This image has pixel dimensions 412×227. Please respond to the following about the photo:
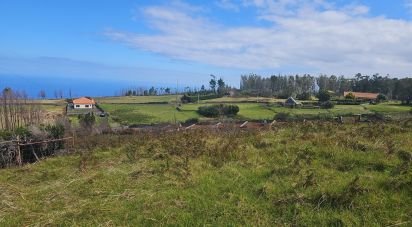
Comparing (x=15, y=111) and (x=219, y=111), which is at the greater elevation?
(x=15, y=111)

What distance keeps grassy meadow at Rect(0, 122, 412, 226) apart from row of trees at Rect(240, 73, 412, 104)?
83.7 metres

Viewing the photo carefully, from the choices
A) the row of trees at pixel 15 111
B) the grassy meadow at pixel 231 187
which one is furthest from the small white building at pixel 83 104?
the grassy meadow at pixel 231 187

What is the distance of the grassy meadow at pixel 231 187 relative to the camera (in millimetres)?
4879

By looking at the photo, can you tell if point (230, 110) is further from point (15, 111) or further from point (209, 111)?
point (15, 111)

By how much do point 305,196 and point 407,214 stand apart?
4.15 feet

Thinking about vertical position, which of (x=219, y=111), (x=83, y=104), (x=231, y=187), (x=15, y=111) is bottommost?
(x=219, y=111)

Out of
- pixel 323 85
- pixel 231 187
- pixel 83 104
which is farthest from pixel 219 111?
pixel 323 85

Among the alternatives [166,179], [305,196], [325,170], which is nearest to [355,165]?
[325,170]

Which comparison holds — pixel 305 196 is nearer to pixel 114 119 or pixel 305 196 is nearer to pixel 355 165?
pixel 355 165

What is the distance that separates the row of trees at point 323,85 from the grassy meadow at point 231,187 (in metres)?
83.7

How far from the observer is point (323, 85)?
145250 millimetres

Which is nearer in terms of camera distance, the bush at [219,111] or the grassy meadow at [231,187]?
the grassy meadow at [231,187]

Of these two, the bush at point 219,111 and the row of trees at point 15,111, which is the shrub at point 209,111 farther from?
the row of trees at point 15,111

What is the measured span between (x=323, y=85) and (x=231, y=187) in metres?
147
